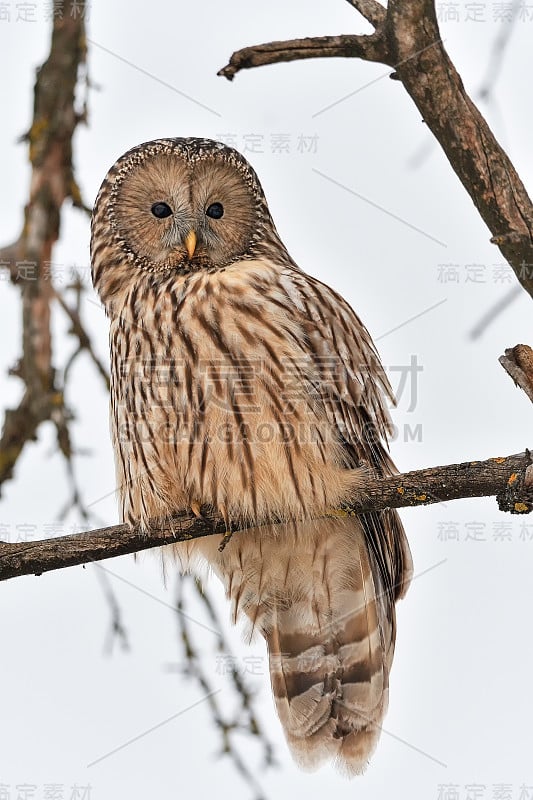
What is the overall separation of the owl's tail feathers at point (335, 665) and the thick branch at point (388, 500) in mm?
674

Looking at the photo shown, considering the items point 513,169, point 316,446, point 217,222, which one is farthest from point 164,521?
point 513,169

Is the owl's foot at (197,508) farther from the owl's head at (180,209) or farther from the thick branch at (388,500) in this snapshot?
the owl's head at (180,209)

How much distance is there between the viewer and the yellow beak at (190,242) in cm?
418

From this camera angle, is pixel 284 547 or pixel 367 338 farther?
pixel 367 338

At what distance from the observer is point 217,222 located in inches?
175

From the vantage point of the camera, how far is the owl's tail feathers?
4.26 m

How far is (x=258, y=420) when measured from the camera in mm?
3785

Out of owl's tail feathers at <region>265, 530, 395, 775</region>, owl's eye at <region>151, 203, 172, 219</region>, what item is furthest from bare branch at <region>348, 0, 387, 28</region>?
owl's tail feathers at <region>265, 530, 395, 775</region>

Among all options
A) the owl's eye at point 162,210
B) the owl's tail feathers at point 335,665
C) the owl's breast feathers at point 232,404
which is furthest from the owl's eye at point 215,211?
the owl's tail feathers at point 335,665

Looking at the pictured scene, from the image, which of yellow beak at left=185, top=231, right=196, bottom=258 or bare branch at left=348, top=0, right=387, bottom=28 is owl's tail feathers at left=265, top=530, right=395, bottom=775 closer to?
yellow beak at left=185, top=231, right=196, bottom=258

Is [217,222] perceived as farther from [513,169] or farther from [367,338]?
[513,169]

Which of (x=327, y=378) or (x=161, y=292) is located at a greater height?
(x=161, y=292)

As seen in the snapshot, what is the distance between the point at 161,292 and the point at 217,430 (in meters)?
0.71

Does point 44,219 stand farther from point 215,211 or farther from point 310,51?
point 310,51
